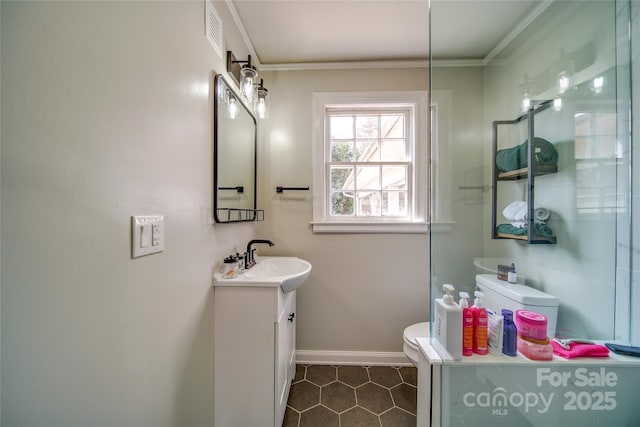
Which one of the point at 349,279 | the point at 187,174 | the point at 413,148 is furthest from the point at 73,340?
the point at 413,148

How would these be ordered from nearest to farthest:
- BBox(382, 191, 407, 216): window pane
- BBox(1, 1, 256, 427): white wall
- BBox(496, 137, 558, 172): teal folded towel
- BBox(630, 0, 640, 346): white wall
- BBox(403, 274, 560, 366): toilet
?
BBox(1, 1, 256, 427): white wall → BBox(630, 0, 640, 346): white wall → BBox(403, 274, 560, 366): toilet → BBox(496, 137, 558, 172): teal folded towel → BBox(382, 191, 407, 216): window pane

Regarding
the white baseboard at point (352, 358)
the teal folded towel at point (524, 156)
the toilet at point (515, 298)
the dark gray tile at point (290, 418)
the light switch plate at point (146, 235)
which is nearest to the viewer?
the light switch plate at point (146, 235)

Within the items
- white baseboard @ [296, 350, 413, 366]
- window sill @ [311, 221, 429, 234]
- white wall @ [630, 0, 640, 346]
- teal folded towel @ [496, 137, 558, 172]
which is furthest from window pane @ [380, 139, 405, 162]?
white baseboard @ [296, 350, 413, 366]

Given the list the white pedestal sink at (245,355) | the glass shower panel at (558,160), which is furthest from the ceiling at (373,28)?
the white pedestal sink at (245,355)

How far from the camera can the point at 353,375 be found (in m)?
1.70

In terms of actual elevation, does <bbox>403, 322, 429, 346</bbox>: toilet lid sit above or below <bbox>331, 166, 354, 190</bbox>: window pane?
below

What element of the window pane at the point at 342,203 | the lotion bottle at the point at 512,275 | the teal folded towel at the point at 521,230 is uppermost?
the window pane at the point at 342,203

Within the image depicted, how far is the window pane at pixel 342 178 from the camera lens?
196 cm

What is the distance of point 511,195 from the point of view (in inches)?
46.8

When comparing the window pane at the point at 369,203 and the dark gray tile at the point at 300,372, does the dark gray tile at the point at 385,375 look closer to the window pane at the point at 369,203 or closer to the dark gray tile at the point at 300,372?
the dark gray tile at the point at 300,372

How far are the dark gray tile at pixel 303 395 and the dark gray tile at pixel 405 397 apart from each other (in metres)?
0.52

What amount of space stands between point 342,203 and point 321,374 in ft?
4.47

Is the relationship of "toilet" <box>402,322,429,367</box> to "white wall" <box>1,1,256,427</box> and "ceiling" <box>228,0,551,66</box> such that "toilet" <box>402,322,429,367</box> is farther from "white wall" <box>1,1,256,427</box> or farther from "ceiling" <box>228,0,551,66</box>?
"ceiling" <box>228,0,551,66</box>

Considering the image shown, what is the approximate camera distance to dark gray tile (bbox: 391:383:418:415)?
4.66 feet
